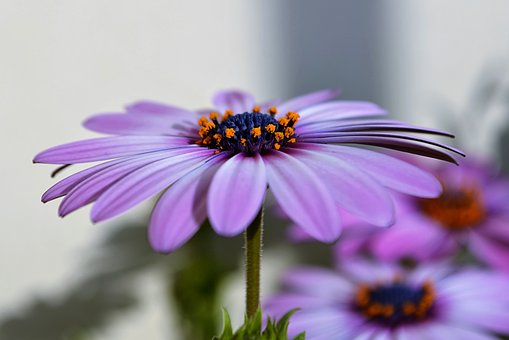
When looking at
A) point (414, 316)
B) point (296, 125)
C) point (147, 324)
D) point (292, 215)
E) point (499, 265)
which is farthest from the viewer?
point (147, 324)

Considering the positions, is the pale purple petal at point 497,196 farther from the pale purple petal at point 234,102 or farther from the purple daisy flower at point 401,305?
the pale purple petal at point 234,102

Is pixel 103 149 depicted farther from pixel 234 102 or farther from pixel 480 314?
pixel 480 314

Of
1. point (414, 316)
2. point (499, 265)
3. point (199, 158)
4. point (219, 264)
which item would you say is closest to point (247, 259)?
point (199, 158)

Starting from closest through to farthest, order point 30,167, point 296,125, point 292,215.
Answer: point 292,215 → point 296,125 → point 30,167

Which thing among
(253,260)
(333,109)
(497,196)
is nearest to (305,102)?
(333,109)

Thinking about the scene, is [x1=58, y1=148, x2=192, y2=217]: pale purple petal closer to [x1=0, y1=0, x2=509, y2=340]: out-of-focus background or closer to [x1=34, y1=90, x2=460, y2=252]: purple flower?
[x1=34, y1=90, x2=460, y2=252]: purple flower

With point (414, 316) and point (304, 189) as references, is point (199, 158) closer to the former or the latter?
point (304, 189)
